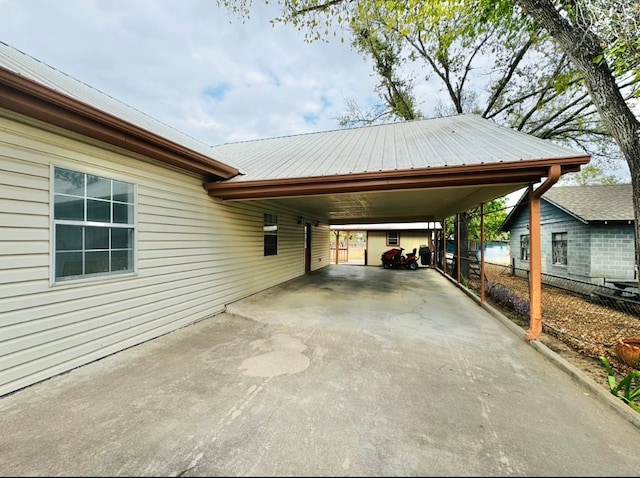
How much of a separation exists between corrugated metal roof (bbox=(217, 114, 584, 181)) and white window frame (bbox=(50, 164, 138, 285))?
79.2 inches

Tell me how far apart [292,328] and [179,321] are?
194cm

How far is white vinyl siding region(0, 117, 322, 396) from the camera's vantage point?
2.62 metres

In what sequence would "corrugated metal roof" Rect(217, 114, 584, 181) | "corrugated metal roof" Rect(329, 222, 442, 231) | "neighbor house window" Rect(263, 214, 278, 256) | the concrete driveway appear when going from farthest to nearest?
"corrugated metal roof" Rect(329, 222, 442, 231)
"neighbor house window" Rect(263, 214, 278, 256)
"corrugated metal roof" Rect(217, 114, 584, 181)
the concrete driveway

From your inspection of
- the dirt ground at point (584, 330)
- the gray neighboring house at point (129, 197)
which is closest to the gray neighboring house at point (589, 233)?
the dirt ground at point (584, 330)

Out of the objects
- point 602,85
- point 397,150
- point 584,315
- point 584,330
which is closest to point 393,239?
point 584,315

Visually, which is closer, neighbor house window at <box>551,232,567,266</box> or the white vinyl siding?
the white vinyl siding

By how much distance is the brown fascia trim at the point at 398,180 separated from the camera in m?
3.80

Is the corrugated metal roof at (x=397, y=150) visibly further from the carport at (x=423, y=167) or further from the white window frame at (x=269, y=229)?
the white window frame at (x=269, y=229)

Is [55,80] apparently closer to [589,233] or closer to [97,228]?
[97,228]

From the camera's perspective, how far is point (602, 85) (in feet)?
11.1

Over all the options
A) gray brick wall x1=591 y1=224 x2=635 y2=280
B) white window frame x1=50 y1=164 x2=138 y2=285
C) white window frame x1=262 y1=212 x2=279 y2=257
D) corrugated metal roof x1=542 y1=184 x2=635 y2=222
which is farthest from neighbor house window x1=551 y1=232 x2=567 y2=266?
white window frame x1=50 y1=164 x2=138 y2=285

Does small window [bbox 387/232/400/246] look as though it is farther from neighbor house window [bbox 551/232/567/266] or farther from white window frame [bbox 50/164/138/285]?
white window frame [bbox 50/164/138/285]

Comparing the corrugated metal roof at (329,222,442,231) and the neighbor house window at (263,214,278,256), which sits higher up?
the corrugated metal roof at (329,222,442,231)

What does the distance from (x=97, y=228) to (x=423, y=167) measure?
15.2 feet
